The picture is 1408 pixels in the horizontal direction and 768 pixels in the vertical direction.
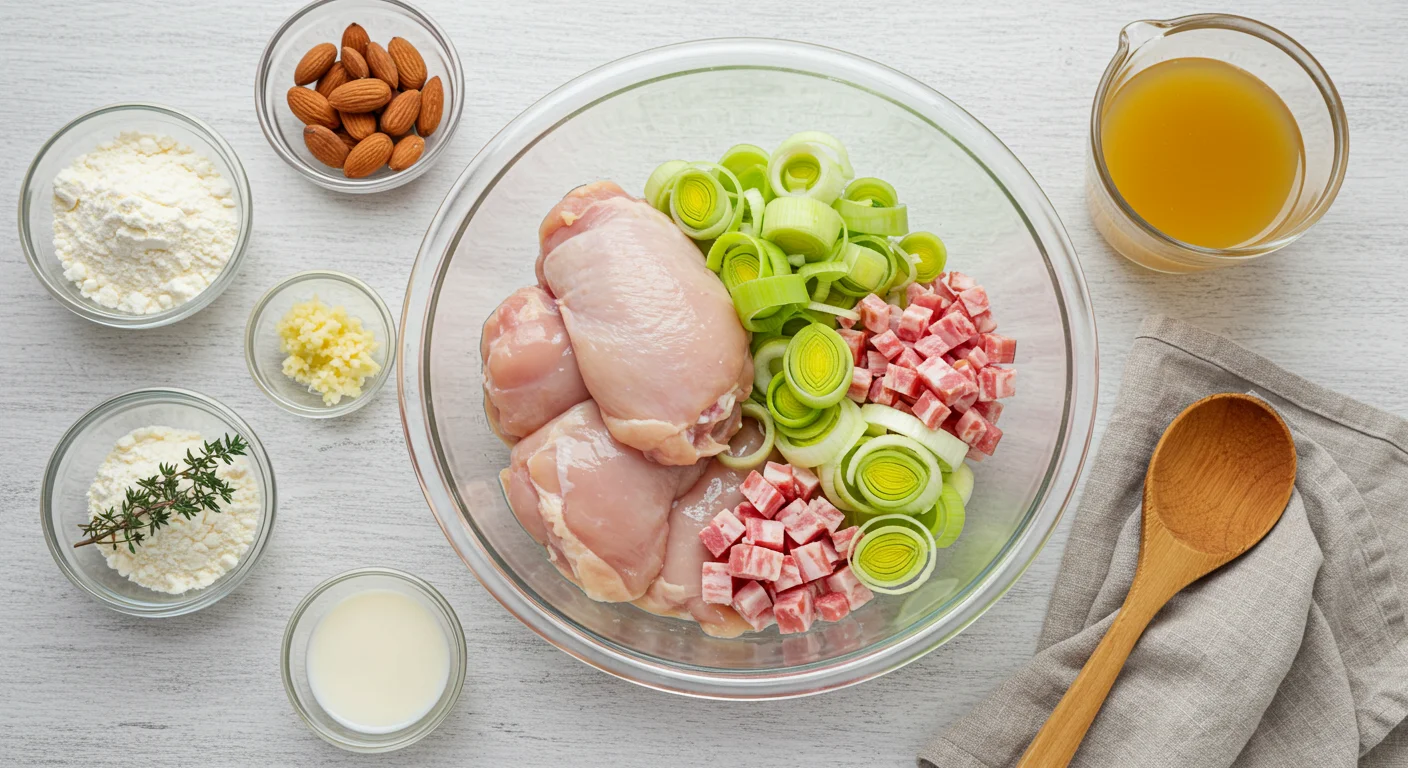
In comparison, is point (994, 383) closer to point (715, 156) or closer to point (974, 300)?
point (974, 300)

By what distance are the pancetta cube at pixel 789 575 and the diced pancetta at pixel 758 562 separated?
10 mm

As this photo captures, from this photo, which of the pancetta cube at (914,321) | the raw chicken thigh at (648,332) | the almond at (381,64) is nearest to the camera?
the raw chicken thigh at (648,332)

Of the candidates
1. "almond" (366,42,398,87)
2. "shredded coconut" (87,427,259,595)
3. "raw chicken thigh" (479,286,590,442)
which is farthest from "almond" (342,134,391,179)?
"shredded coconut" (87,427,259,595)

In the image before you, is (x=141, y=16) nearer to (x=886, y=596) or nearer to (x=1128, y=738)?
(x=886, y=596)

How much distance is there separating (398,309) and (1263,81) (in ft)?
6.68

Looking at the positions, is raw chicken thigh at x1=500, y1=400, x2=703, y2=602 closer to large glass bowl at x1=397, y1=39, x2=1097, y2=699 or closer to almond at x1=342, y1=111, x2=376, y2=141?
large glass bowl at x1=397, y1=39, x2=1097, y2=699

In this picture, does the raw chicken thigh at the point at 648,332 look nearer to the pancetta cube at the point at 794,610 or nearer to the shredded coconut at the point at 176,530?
the pancetta cube at the point at 794,610

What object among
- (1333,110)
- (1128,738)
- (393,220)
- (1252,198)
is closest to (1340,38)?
(1333,110)

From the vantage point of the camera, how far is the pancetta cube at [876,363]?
1750 millimetres

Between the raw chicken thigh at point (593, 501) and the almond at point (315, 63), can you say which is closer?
the raw chicken thigh at point (593, 501)

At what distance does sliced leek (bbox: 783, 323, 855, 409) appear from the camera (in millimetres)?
1673

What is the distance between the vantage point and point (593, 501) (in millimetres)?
1643

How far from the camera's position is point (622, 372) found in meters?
1.63

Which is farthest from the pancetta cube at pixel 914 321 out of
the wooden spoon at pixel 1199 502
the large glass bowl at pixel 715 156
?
the wooden spoon at pixel 1199 502
